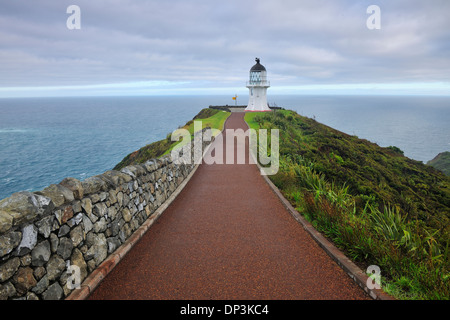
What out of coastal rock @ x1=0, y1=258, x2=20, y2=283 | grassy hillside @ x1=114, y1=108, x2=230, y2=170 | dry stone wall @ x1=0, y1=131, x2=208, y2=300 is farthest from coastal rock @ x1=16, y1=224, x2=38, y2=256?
grassy hillside @ x1=114, y1=108, x2=230, y2=170

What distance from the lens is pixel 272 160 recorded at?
542 inches

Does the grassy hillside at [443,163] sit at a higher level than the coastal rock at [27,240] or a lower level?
lower

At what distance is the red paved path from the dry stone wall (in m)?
0.54

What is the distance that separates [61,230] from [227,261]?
9.65 ft

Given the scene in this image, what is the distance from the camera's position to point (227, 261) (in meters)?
5.44

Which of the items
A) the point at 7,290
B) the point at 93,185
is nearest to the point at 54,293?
the point at 7,290


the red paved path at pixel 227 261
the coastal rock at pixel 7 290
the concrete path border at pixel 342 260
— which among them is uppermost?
the coastal rock at pixel 7 290

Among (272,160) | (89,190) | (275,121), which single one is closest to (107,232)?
(89,190)

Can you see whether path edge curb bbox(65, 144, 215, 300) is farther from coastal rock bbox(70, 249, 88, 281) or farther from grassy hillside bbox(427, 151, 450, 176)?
grassy hillside bbox(427, 151, 450, 176)

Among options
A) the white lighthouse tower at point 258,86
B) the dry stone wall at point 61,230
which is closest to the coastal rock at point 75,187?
the dry stone wall at point 61,230

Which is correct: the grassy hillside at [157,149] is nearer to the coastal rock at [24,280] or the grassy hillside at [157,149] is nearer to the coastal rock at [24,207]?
the coastal rock at [24,207]

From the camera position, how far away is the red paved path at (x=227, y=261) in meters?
4.51

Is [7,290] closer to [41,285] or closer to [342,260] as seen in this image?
[41,285]

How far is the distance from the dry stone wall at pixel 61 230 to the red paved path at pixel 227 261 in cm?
54
